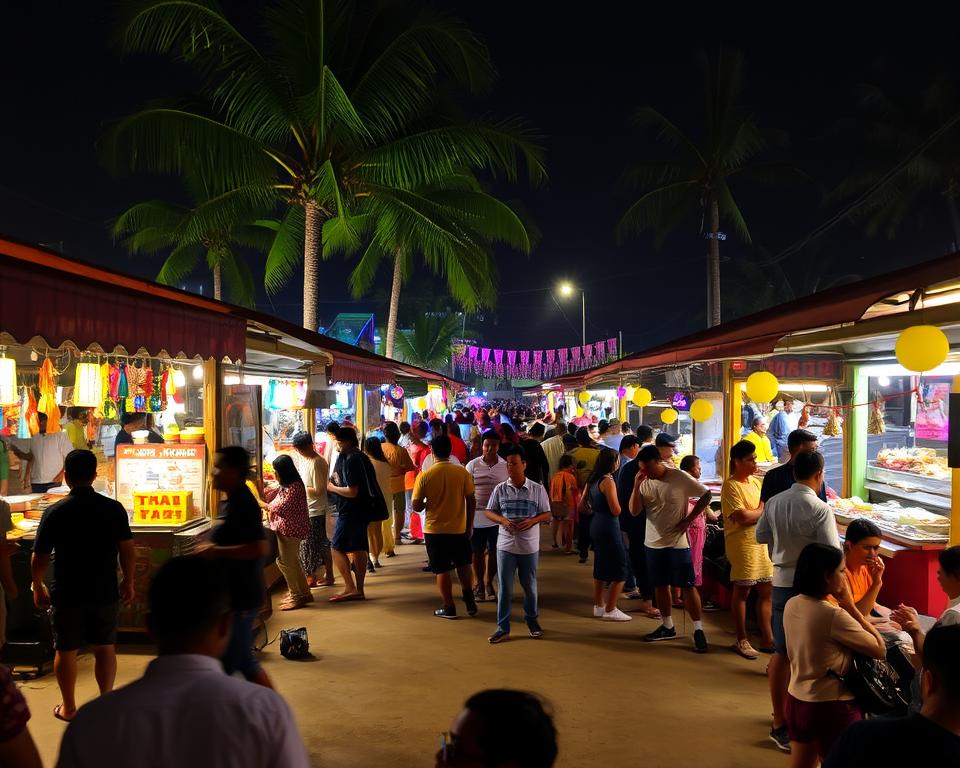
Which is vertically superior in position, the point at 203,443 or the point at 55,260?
the point at 55,260

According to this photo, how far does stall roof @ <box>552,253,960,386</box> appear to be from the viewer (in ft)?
13.0

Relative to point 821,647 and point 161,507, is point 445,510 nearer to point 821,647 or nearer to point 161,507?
point 161,507

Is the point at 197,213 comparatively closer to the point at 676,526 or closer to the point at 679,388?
the point at 679,388

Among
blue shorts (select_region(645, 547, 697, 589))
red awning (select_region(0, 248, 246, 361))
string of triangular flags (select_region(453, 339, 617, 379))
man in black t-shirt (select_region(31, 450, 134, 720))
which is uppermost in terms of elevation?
string of triangular flags (select_region(453, 339, 617, 379))

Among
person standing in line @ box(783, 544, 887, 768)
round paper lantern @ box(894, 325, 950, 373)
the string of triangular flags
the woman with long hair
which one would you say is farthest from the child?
the string of triangular flags

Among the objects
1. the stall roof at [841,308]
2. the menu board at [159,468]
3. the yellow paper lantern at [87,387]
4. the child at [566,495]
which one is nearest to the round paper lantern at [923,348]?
the stall roof at [841,308]

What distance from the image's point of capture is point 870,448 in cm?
912

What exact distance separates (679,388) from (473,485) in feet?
22.2

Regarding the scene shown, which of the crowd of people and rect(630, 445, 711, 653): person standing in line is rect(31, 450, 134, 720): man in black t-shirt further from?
rect(630, 445, 711, 653): person standing in line

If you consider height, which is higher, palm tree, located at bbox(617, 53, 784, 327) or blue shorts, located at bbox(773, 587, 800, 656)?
palm tree, located at bbox(617, 53, 784, 327)

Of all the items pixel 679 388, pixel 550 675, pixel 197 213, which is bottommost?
pixel 550 675

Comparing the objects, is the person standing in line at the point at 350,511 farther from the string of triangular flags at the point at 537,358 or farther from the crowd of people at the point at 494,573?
the string of triangular flags at the point at 537,358

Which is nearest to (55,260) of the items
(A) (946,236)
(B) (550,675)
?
(B) (550,675)

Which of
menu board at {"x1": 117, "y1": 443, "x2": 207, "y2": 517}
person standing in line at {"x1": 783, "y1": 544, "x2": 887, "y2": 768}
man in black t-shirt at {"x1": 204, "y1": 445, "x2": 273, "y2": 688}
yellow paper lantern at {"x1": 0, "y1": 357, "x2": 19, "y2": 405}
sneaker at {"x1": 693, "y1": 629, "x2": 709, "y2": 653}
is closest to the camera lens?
person standing in line at {"x1": 783, "y1": 544, "x2": 887, "y2": 768}
